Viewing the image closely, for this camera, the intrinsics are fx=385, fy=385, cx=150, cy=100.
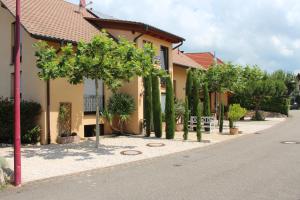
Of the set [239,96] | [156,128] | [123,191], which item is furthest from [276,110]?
[123,191]

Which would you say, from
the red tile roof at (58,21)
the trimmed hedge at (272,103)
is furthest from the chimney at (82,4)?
the trimmed hedge at (272,103)

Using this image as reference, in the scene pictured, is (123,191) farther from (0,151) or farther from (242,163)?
(0,151)

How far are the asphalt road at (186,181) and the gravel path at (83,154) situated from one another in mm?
727

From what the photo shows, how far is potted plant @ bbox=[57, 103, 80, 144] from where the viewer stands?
17.2 m

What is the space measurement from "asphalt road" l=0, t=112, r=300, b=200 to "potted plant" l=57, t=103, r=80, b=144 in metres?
5.54

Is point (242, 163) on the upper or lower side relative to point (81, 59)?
lower

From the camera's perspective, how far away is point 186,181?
927cm

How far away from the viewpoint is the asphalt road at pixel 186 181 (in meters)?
7.87

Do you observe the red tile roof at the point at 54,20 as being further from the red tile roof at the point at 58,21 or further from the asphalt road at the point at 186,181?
the asphalt road at the point at 186,181

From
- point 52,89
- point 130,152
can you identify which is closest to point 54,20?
point 52,89

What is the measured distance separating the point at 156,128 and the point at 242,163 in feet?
28.0

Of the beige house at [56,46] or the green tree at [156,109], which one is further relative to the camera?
the green tree at [156,109]

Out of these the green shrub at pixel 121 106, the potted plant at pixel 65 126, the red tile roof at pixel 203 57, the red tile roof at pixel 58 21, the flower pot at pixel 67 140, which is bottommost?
the flower pot at pixel 67 140

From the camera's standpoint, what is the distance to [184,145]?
55.7 feet
